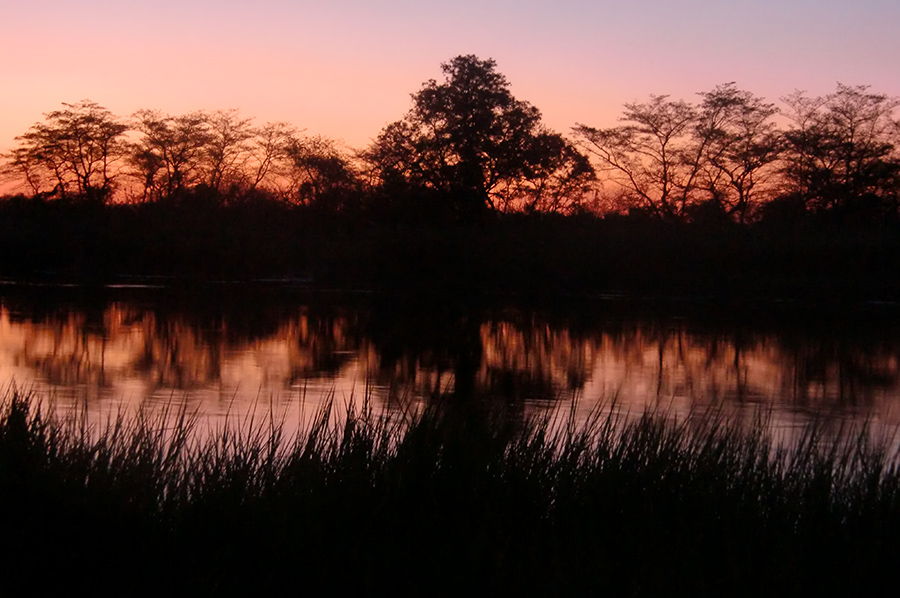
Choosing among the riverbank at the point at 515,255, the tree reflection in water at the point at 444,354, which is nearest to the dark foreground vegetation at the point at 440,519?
the tree reflection in water at the point at 444,354

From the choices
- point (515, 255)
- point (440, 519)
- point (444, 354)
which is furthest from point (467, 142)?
point (440, 519)

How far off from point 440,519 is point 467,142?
4119 cm

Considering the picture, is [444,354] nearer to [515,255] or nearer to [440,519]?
[440,519]

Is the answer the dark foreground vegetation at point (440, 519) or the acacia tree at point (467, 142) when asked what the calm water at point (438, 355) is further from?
the acacia tree at point (467, 142)

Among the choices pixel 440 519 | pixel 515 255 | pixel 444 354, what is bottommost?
pixel 444 354

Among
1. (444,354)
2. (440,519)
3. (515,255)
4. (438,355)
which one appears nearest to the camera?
(440,519)

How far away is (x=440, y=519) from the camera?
6180mm

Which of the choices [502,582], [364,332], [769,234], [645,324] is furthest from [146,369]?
[769,234]

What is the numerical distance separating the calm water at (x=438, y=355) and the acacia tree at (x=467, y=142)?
40.3 feet

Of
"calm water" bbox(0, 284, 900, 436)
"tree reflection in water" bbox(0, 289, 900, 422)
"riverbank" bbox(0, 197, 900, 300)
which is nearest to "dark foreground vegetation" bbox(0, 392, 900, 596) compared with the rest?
"calm water" bbox(0, 284, 900, 436)

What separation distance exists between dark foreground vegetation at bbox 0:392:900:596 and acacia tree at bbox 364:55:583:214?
130 feet

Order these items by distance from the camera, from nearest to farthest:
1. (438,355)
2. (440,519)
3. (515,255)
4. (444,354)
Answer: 1. (440,519)
2. (438,355)
3. (444,354)
4. (515,255)

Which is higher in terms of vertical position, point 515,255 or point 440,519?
point 515,255

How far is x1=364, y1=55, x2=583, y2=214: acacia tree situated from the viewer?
152 feet
